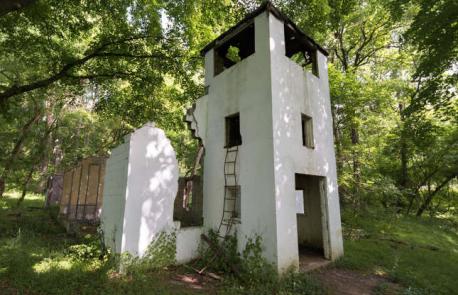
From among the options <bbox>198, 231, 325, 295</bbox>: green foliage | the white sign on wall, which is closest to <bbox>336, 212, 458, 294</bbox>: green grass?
the white sign on wall

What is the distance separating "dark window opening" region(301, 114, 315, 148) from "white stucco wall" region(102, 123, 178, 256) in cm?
462

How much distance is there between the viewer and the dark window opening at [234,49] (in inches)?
370

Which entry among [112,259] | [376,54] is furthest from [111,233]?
[376,54]

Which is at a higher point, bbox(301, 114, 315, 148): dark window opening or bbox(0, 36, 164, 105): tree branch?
bbox(0, 36, 164, 105): tree branch

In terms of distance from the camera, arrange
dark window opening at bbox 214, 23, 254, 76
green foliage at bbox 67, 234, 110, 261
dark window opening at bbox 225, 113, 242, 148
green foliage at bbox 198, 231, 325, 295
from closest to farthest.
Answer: green foliage at bbox 198, 231, 325, 295
green foliage at bbox 67, 234, 110, 261
dark window opening at bbox 225, 113, 242, 148
dark window opening at bbox 214, 23, 254, 76

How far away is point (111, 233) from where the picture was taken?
719 centimetres

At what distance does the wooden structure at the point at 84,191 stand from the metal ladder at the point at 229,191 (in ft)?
21.1

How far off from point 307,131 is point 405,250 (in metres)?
6.26

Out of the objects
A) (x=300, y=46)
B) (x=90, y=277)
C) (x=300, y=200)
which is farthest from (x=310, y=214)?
(x=90, y=277)

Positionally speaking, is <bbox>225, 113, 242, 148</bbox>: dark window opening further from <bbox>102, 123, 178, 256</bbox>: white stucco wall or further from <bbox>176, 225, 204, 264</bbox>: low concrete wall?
<bbox>176, 225, 204, 264</bbox>: low concrete wall

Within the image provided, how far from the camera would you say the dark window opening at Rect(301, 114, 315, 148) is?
8.88m

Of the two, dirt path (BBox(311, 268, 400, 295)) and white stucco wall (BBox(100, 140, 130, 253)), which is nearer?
dirt path (BBox(311, 268, 400, 295))

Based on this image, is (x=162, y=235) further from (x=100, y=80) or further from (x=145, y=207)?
(x=100, y=80)

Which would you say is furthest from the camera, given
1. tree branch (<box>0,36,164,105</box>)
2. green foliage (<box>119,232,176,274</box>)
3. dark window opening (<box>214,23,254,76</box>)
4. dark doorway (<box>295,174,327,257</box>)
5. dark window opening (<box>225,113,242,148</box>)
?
→ dark doorway (<box>295,174,327,257</box>)
